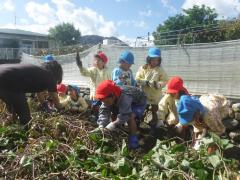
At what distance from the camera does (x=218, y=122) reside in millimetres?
3449

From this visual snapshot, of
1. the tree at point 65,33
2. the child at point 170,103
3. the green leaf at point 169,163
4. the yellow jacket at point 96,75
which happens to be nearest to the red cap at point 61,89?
the yellow jacket at point 96,75

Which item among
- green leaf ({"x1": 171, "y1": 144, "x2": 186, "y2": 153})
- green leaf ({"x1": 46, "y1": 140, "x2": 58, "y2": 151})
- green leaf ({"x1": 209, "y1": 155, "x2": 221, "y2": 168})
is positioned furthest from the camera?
green leaf ({"x1": 46, "y1": 140, "x2": 58, "y2": 151})

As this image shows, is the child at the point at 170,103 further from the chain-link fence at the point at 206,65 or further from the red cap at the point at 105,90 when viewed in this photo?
the red cap at the point at 105,90

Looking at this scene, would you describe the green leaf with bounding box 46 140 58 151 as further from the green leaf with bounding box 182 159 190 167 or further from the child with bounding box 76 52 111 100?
the child with bounding box 76 52 111 100

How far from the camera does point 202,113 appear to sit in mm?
3377

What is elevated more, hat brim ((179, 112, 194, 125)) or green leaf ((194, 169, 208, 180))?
hat brim ((179, 112, 194, 125))

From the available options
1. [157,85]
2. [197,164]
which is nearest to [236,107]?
[157,85]

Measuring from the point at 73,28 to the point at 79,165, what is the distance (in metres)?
40.9

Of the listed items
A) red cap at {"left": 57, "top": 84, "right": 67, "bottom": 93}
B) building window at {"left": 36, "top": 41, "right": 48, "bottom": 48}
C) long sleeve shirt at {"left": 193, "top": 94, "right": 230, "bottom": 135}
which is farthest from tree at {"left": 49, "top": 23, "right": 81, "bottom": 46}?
long sleeve shirt at {"left": 193, "top": 94, "right": 230, "bottom": 135}

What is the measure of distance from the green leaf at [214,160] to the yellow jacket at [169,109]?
2.51 meters

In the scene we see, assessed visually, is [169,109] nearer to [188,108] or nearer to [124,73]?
[124,73]

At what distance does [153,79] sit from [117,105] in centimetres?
114

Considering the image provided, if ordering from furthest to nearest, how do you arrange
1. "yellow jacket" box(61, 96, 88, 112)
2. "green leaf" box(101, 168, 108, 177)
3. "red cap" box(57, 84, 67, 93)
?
"red cap" box(57, 84, 67, 93) < "yellow jacket" box(61, 96, 88, 112) < "green leaf" box(101, 168, 108, 177)

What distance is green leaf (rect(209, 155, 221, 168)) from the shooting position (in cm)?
229
